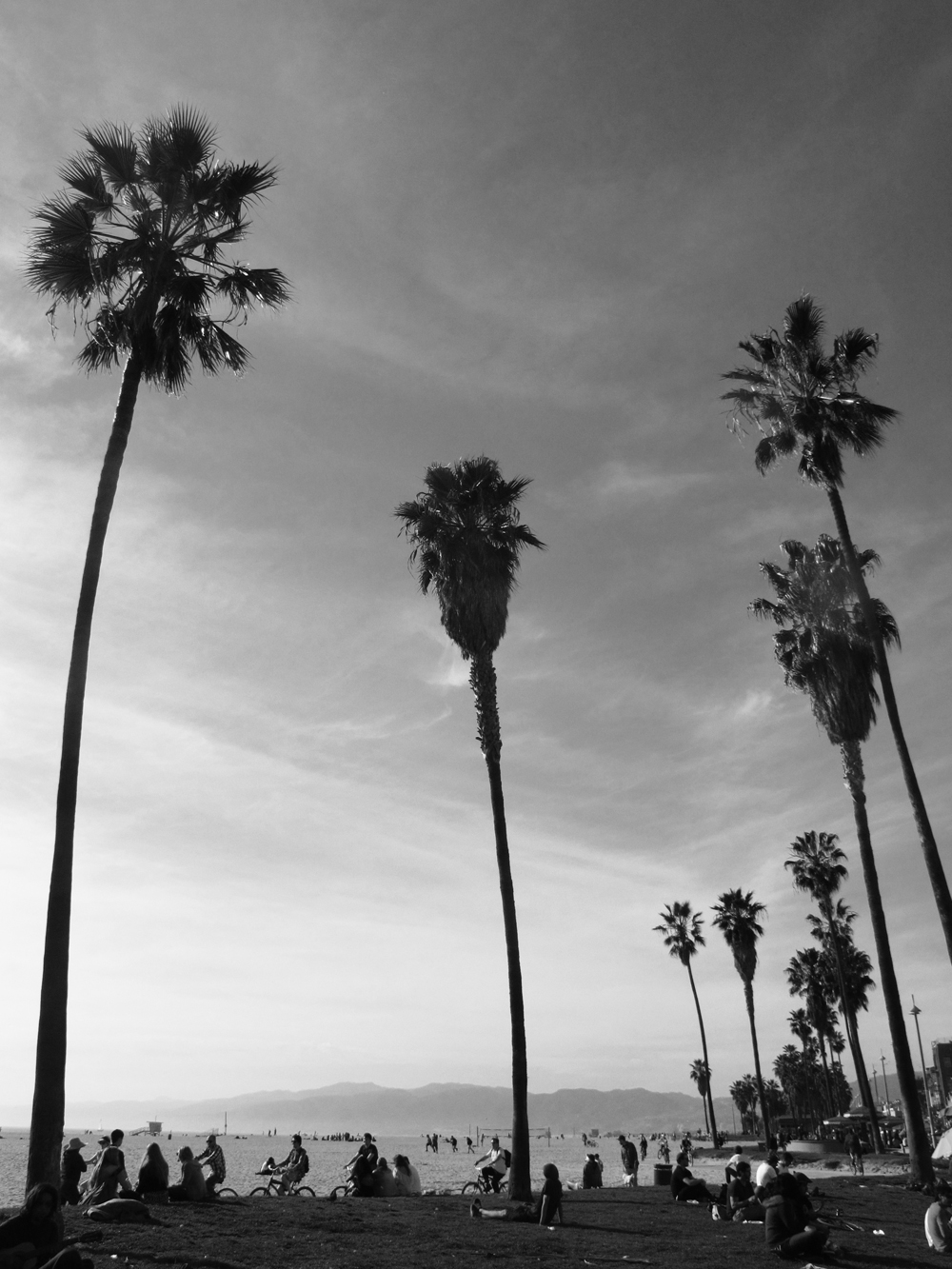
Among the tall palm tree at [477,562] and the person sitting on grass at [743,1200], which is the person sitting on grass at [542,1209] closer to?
the person sitting on grass at [743,1200]

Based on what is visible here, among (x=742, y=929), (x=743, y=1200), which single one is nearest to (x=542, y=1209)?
(x=743, y=1200)

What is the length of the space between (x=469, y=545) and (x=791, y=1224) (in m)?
18.0

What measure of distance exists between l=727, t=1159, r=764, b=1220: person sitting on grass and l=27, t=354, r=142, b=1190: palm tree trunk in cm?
1145

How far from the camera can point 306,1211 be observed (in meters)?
16.0

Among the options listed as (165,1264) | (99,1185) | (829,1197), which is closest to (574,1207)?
(829,1197)

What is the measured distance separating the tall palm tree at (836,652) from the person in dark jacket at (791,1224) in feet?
48.5

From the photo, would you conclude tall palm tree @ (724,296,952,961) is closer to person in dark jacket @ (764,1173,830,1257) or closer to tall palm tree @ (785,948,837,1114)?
person in dark jacket @ (764,1173,830,1257)

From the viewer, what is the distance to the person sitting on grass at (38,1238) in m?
8.77

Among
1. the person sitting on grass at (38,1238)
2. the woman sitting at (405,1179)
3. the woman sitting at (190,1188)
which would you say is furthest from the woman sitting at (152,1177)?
the person sitting on grass at (38,1238)

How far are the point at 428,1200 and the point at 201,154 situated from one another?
67.5ft

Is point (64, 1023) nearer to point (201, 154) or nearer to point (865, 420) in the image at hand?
point (201, 154)

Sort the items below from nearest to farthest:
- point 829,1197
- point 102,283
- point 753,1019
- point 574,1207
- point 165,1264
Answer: point 165,1264 < point 102,283 < point 574,1207 < point 829,1197 < point 753,1019

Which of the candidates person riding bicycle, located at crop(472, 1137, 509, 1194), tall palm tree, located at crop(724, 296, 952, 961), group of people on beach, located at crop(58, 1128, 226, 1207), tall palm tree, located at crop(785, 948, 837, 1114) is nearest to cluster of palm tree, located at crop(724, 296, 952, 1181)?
tall palm tree, located at crop(724, 296, 952, 961)

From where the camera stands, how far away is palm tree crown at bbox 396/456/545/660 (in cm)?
2680
